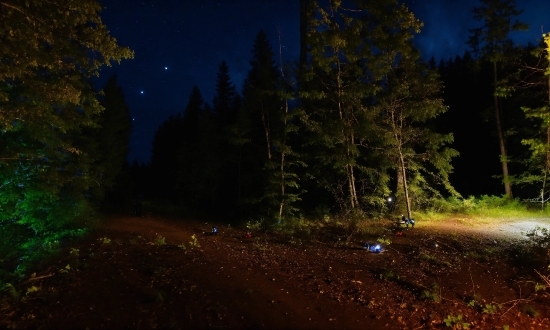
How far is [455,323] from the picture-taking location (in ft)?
23.3

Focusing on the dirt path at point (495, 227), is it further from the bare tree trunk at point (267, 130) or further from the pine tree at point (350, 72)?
the bare tree trunk at point (267, 130)

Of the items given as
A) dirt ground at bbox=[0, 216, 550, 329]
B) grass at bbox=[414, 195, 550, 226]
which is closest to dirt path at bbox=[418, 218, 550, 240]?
grass at bbox=[414, 195, 550, 226]

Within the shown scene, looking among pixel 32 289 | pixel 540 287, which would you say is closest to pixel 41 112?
pixel 32 289

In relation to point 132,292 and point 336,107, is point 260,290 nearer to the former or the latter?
point 132,292

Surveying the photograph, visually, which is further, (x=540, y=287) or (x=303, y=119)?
(x=303, y=119)

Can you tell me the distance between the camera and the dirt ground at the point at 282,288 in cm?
646

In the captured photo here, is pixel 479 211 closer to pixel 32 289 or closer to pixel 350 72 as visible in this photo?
pixel 350 72

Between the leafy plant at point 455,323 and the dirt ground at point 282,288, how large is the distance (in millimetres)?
18

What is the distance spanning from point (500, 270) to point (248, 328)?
7173 mm

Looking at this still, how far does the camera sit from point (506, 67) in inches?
919

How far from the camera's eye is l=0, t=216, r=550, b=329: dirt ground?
254 inches

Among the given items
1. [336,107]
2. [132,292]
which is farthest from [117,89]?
[132,292]

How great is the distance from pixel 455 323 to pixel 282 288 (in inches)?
137

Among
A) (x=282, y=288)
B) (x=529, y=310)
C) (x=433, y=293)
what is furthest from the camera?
(x=282, y=288)
